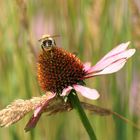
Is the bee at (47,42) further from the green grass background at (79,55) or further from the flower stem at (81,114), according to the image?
the green grass background at (79,55)

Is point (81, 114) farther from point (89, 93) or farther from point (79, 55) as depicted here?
point (79, 55)

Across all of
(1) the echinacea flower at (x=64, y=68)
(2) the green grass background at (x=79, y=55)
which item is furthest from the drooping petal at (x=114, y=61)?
(2) the green grass background at (x=79, y=55)

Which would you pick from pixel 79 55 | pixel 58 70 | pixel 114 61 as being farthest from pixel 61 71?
pixel 79 55

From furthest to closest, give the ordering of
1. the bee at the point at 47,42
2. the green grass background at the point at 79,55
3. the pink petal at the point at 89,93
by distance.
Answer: the green grass background at the point at 79,55 < the bee at the point at 47,42 < the pink petal at the point at 89,93

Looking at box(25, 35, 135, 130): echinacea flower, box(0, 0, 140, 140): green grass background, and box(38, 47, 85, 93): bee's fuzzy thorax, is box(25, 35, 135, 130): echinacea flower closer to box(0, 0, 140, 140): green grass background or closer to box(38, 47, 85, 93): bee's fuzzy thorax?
box(38, 47, 85, 93): bee's fuzzy thorax

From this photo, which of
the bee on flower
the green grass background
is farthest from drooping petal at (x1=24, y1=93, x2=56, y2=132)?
the green grass background

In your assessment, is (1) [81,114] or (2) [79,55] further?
(2) [79,55]

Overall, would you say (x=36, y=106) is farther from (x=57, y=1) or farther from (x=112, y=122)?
(x=57, y=1)

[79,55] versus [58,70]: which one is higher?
[79,55]
